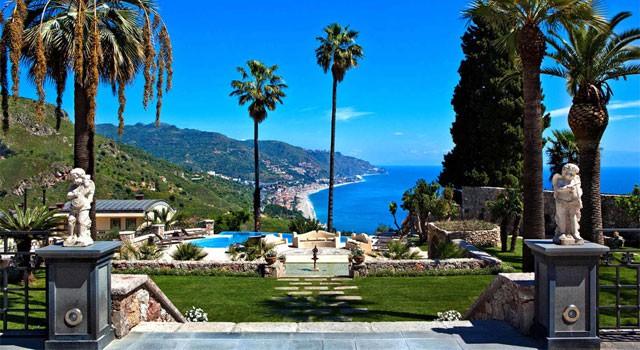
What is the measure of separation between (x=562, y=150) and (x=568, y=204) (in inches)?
823

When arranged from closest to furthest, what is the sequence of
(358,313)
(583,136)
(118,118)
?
1. (358,313)
2. (118,118)
3. (583,136)

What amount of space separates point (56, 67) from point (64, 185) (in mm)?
56415

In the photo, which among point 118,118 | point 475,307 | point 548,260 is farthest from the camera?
point 118,118

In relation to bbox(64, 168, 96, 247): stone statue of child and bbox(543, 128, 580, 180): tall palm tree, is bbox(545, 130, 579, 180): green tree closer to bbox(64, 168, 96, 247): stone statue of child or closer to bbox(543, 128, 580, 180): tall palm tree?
bbox(543, 128, 580, 180): tall palm tree

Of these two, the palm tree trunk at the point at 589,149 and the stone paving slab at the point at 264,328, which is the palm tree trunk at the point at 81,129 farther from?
the palm tree trunk at the point at 589,149

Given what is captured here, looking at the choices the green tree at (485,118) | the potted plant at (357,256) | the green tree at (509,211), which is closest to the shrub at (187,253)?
the potted plant at (357,256)

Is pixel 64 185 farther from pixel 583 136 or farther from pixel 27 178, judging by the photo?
pixel 583 136

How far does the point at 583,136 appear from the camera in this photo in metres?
15.1

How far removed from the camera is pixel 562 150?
24359mm

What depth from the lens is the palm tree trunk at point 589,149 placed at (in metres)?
14.9

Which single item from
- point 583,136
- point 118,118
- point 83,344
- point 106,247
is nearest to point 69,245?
point 106,247

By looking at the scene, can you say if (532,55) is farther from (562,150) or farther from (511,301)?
(562,150)

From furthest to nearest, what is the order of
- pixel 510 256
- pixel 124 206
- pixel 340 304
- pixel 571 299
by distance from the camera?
1. pixel 124 206
2. pixel 510 256
3. pixel 340 304
4. pixel 571 299

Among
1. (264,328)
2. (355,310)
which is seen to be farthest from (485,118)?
(264,328)
